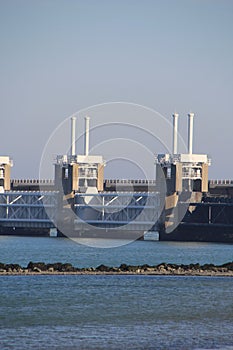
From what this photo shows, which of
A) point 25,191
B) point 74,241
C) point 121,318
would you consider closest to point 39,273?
point 121,318

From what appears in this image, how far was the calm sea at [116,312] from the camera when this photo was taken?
37.3 meters

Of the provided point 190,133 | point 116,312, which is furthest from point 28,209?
point 116,312

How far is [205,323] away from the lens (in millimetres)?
41750

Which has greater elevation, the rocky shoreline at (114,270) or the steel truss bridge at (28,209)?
the steel truss bridge at (28,209)

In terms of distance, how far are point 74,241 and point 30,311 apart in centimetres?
6351

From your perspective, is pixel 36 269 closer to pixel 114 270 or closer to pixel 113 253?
pixel 114 270

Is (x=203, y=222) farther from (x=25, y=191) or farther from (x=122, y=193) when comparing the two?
(x=25, y=191)

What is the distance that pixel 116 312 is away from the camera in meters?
44.7

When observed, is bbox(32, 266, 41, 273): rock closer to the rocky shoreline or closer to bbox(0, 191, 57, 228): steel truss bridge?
the rocky shoreline

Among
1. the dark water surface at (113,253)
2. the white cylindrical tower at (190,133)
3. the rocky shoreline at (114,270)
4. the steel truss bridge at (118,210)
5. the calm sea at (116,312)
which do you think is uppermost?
the white cylindrical tower at (190,133)

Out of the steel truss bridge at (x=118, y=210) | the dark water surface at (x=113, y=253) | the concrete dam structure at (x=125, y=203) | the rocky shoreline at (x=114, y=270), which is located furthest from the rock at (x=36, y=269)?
the steel truss bridge at (x=118, y=210)

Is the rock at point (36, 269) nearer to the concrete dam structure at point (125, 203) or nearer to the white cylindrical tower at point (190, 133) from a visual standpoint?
the concrete dam structure at point (125, 203)

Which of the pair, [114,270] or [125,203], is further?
[125,203]

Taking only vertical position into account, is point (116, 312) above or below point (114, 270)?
below
